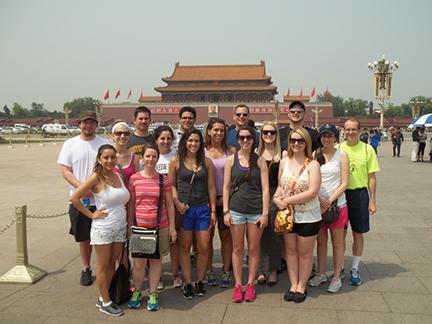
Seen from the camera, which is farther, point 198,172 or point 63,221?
point 63,221

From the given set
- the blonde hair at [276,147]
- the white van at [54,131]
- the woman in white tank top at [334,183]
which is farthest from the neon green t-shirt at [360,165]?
the white van at [54,131]

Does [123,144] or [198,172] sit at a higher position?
[123,144]

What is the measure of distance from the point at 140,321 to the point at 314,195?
61.4 inches

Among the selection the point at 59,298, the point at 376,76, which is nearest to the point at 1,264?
the point at 59,298

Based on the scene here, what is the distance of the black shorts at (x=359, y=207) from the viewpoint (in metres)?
3.32

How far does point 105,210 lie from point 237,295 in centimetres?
122

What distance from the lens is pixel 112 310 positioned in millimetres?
2826

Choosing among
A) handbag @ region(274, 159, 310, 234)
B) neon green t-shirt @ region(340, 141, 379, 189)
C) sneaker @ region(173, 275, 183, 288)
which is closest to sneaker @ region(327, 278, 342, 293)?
handbag @ region(274, 159, 310, 234)

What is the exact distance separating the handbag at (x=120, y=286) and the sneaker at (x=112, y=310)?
4.3 inches

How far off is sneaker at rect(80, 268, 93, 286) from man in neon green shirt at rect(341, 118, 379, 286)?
2305mm

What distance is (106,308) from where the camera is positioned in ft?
9.33

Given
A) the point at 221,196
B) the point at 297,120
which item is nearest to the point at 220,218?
the point at 221,196

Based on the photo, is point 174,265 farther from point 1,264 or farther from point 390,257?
point 390,257

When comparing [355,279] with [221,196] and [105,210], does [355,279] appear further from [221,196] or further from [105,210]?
[105,210]
